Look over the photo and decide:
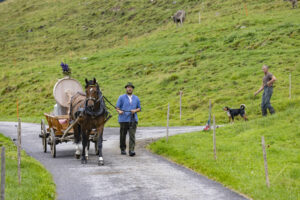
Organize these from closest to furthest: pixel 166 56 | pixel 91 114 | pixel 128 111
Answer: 1. pixel 91 114
2. pixel 128 111
3. pixel 166 56

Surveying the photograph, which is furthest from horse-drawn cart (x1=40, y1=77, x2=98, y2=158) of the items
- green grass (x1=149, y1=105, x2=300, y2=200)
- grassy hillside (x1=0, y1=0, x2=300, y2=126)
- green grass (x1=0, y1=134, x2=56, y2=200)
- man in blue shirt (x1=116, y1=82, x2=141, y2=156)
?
grassy hillside (x1=0, y1=0, x2=300, y2=126)

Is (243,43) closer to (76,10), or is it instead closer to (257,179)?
(257,179)

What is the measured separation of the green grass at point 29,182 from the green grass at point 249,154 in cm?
404

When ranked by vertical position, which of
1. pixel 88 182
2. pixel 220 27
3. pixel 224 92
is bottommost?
pixel 88 182

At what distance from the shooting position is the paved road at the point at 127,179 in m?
9.70

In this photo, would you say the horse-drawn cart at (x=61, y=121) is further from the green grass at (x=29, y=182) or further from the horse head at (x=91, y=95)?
the green grass at (x=29, y=182)

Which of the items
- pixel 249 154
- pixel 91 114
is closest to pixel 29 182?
pixel 91 114

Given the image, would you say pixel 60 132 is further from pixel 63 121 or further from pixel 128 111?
pixel 128 111

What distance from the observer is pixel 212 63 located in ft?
120

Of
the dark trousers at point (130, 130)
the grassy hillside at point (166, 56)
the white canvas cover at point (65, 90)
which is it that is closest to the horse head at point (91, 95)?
the dark trousers at point (130, 130)

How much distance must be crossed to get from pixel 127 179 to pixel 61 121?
5449mm

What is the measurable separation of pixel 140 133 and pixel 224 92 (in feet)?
32.4

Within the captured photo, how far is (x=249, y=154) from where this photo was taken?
520 inches

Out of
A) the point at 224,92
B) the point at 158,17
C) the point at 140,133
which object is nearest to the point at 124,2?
the point at 158,17
